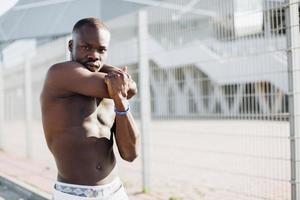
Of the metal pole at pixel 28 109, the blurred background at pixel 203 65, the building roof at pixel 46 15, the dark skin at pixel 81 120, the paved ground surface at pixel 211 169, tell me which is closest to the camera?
the dark skin at pixel 81 120

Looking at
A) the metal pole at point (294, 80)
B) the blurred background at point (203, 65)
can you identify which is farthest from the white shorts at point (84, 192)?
the metal pole at point (294, 80)

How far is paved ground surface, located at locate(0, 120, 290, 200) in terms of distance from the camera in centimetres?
466

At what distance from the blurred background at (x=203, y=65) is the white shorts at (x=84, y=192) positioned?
2.02 m

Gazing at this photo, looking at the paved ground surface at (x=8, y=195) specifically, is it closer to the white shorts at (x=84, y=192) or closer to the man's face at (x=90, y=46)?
the white shorts at (x=84, y=192)

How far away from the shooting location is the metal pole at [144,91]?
18.4 ft

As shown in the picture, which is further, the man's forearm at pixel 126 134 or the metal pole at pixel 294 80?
the metal pole at pixel 294 80

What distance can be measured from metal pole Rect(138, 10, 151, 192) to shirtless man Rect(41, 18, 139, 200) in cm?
361

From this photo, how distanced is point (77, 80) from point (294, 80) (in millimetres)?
2622

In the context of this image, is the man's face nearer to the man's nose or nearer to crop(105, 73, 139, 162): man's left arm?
the man's nose

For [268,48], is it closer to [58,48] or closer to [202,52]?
[202,52]

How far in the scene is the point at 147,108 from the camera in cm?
574

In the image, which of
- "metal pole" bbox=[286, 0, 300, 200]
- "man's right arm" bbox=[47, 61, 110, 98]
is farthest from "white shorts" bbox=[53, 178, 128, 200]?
"metal pole" bbox=[286, 0, 300, 200]

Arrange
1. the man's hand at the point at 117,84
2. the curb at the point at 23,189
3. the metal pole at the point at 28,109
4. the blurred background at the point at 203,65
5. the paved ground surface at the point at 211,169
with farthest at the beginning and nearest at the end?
the metal pole at the point at 28,109 → the curb at the point at 23,189 → the paved ground surface at the point at 211,169 → the blurred background at the point at 203,65 → the man's hand at the point at 117,84

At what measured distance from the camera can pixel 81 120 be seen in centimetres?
196
